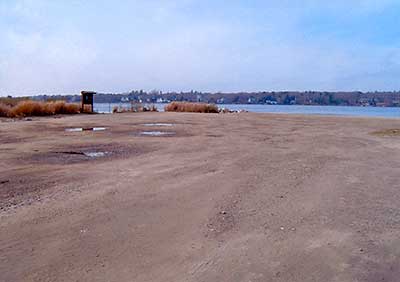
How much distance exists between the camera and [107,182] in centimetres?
856

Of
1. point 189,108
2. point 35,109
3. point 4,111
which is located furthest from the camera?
point 189,108

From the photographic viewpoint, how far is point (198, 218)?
6.36 metres

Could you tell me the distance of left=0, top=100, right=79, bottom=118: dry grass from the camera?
3094 centimetres

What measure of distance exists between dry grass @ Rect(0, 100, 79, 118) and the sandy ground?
20297 millimetres

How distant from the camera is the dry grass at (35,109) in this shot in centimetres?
3094

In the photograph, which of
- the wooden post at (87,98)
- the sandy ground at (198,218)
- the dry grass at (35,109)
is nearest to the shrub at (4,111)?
the dry grass at (35,109)

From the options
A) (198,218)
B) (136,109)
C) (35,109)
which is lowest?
(198,218)

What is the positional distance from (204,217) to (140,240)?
1.20 metres

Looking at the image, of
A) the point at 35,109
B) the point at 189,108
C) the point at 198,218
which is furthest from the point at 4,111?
the point at 198,218

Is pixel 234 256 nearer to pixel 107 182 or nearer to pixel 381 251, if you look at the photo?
pixel 381 251

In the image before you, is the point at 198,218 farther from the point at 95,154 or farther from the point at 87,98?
the point at 87,98

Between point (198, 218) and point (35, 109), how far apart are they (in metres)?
28.5

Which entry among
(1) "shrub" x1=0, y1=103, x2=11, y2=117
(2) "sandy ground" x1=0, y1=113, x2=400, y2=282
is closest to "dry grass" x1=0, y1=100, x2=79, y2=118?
(1) "shrub" x1=0, y1=103, x2=11, y2=117

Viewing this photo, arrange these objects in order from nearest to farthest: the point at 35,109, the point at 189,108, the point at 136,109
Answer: the point at 35,109
the point at 136,109
the point at 189,108
